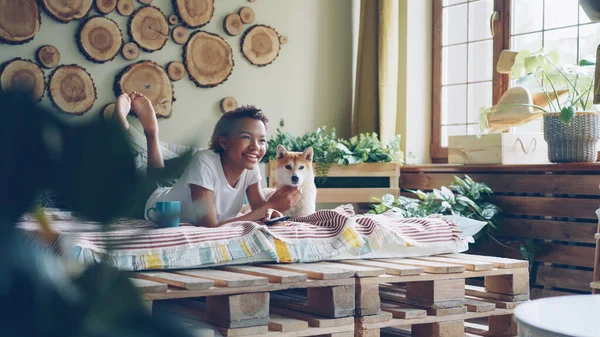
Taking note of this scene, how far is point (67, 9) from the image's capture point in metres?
4.33

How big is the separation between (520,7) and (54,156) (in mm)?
4685

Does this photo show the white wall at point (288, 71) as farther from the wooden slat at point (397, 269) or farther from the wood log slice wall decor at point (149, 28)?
the wooden slat at point (397, 269)

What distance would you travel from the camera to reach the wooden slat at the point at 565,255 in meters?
3.76

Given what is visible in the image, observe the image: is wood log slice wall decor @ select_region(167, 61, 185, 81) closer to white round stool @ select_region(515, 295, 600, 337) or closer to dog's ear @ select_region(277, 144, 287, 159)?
dog's ear @ select_region(277, 144, 287, 159)

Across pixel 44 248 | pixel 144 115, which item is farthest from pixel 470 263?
pixel 44 248

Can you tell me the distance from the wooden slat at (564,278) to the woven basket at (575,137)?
A: 580 millimetres

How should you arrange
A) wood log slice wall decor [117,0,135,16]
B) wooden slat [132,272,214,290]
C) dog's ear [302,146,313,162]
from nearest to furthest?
wooden slat [132,272,214,290]
dog's ear [302,146,313,162]
wood log slice wall decor [117,0,135,16]

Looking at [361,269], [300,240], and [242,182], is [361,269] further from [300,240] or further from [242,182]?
[242,182]

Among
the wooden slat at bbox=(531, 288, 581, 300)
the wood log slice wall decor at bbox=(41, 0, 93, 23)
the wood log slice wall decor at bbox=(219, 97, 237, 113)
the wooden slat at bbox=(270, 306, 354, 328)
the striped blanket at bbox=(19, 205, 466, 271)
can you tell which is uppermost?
the wood log slice wall decor at bbox=(41, 0, 93, 23)

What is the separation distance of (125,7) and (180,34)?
15.2 inches

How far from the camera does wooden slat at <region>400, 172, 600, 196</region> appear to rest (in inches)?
150

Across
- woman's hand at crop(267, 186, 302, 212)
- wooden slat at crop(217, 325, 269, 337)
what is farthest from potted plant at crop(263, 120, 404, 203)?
wooden slat at crop(217, 325, 269, 337)

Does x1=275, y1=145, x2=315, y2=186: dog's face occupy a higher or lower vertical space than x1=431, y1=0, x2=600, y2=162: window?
lower

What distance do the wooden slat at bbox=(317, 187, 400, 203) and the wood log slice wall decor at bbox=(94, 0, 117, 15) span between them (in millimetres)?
1690
